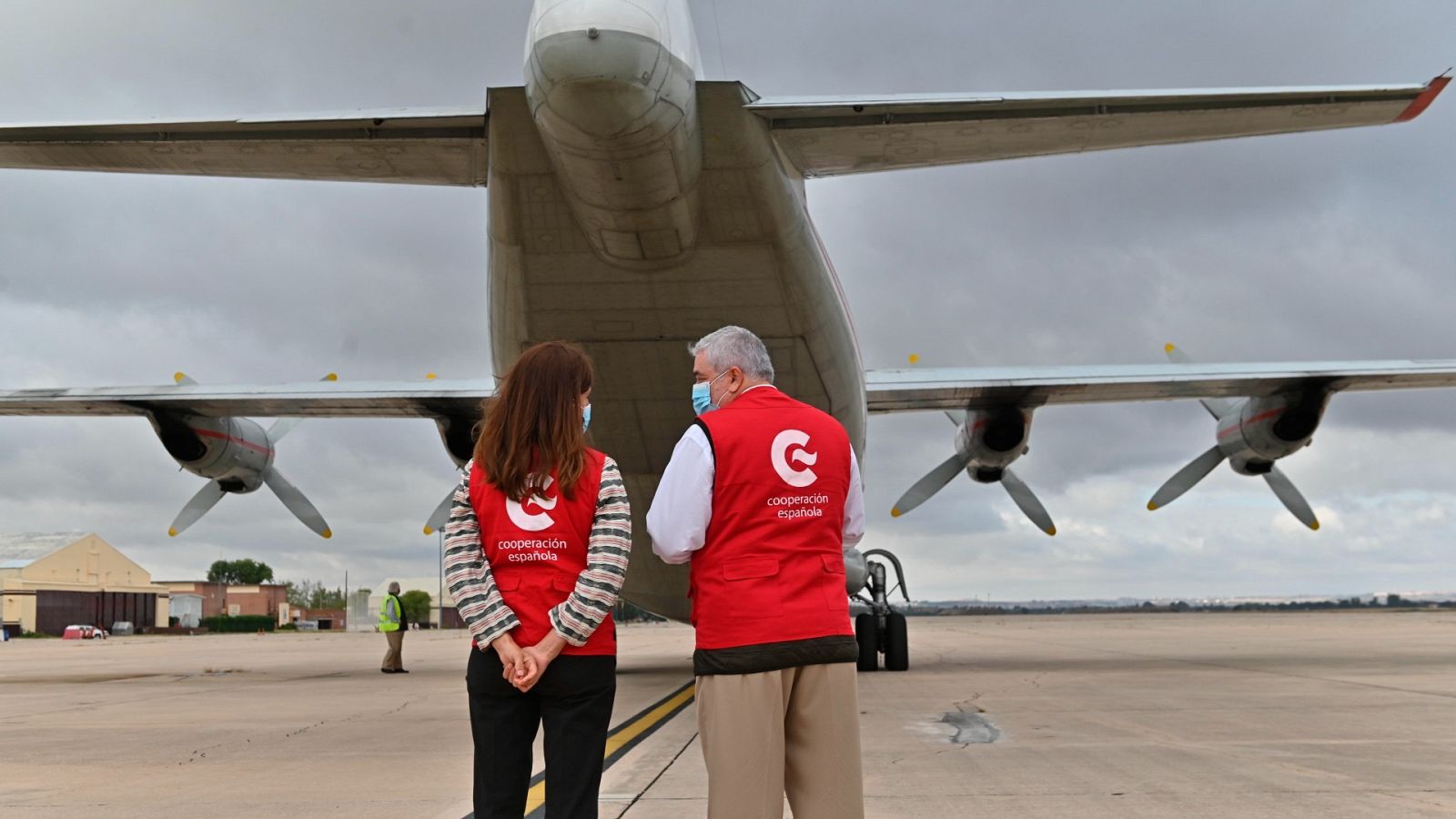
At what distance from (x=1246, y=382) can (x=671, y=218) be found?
33.7ft

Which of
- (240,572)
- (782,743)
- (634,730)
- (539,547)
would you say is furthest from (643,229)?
(240,572)

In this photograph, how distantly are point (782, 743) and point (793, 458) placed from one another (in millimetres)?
759

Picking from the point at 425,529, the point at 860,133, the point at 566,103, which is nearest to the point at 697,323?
the point at 860,133

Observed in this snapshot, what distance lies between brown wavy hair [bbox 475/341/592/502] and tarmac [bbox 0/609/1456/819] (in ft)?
8.46

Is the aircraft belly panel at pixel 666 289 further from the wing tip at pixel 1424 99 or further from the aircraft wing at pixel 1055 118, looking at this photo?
the wing tip at pixel 1424 99

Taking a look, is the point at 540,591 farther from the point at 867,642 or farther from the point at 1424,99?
the point at 867,642

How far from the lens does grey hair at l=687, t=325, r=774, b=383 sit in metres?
3.53

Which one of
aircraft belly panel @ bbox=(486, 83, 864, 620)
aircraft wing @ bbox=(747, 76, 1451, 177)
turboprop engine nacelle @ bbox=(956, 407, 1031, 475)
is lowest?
turboprop engine nacelle @ bbox=(956, 407, 1031, 475)

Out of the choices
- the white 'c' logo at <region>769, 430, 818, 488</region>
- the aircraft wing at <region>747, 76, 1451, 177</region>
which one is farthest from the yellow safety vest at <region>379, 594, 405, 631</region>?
the white 'c' logo at <region>769, 430, 818, 488</region>

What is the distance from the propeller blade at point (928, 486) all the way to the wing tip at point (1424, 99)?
33.2ft

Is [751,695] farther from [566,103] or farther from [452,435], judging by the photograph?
[452,435]

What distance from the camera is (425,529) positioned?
53.7 feet

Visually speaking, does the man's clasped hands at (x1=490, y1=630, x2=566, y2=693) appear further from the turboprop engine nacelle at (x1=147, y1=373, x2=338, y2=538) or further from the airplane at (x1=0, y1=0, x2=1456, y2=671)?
the turboprop engine nacelle at (x1=147, y1=373, x2=338, y2=538)

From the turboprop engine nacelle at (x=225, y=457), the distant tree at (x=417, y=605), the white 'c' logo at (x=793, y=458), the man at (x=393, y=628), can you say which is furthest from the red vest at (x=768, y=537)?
the distant tree at (x=417, y=605)
